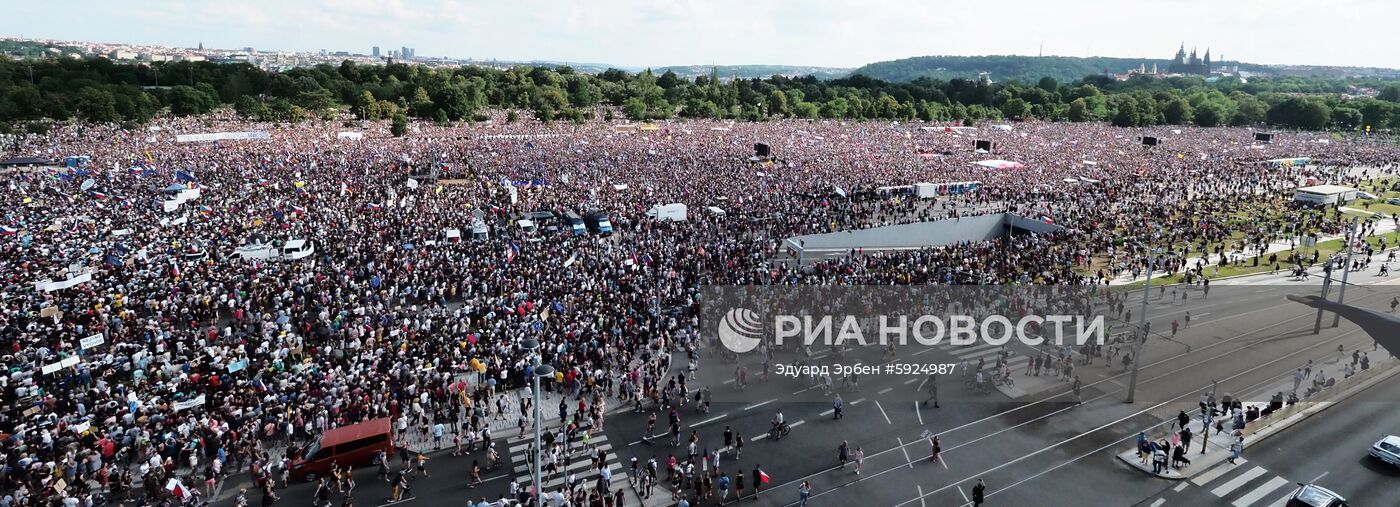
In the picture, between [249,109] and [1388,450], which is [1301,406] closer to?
[1388,450]

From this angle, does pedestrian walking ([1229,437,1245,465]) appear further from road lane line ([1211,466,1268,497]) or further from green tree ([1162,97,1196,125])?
green tree ([1162,97,1196,125])

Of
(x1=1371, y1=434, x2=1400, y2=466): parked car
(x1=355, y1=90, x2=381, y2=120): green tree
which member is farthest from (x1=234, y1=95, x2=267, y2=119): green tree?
(x1=1371, y1=434, x2=1400, y2=466): parked car

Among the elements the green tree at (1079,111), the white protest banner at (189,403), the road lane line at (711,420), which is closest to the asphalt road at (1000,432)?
the road lane line at (711,420)

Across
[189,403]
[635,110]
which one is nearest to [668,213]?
[189,403]

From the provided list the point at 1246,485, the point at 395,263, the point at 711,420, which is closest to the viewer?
the point at 1246,485

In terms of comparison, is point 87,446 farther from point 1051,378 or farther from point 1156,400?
point 1156,400

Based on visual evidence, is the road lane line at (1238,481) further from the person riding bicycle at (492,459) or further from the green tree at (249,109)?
the green tree at (249,109)
